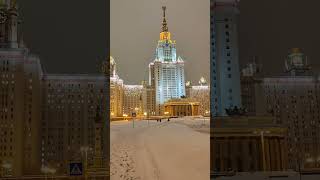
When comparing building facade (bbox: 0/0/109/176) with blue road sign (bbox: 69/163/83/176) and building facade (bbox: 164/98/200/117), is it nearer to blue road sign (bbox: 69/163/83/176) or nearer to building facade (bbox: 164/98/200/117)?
blue road sign (bbox: 69/163/83/176)

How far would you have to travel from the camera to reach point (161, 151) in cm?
555

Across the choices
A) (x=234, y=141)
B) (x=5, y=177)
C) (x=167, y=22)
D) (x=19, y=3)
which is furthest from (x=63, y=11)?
(x=234, y=141)

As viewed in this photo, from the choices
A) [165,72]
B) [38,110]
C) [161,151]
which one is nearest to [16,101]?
[38,110]

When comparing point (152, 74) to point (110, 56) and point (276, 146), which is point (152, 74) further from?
point (276, 146)

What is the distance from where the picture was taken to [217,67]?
5.71m

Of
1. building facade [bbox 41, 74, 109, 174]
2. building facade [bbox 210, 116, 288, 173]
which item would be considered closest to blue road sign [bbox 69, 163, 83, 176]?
building facade [bbox 41, 74, 109, 174]

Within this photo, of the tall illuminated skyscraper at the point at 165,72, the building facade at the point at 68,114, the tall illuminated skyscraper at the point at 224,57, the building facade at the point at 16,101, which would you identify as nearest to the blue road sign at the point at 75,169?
the building facade at the point at 68,114

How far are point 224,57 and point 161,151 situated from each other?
1.53 m

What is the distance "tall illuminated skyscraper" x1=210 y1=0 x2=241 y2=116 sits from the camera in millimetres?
5609

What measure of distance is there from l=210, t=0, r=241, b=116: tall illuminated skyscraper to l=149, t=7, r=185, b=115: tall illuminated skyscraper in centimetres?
52

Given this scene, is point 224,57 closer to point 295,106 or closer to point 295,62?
point 295,62

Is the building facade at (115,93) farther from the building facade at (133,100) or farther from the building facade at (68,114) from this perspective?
the building facade at (68,114)

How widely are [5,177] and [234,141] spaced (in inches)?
116

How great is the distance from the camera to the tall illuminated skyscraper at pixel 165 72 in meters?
5.73
